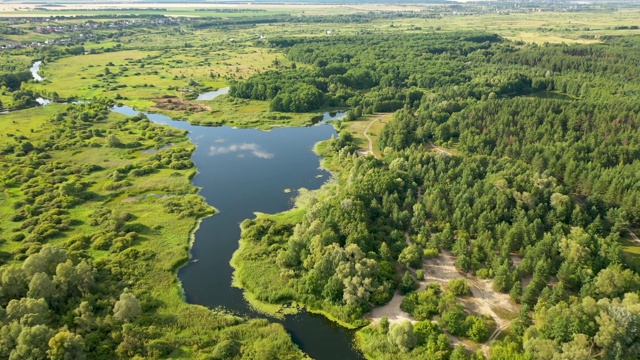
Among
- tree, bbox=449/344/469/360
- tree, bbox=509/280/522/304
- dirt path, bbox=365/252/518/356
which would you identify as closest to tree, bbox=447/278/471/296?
dirt path, bbox=365/252/518/356

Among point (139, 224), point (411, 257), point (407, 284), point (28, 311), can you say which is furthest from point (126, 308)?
point (411, 257)

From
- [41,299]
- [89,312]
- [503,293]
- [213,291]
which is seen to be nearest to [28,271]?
[41,299]

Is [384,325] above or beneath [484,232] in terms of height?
beneath

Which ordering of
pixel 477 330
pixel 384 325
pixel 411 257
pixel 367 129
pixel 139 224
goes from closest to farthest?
pixel 477 330 → pixel 384 325 → pixel 411 257 → pixel 139 224 → pixel 367 129

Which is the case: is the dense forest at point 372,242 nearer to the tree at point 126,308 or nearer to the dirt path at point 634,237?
the tree at point 126,308

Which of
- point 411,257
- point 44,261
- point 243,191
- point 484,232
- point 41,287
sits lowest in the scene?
point 411,257

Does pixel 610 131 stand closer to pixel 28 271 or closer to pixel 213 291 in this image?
pixel 213 291

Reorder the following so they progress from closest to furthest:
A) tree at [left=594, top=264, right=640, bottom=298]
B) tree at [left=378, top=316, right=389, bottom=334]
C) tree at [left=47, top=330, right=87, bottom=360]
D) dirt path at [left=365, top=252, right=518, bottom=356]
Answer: tree at [left=47, top=330, right=87, bottom=360] < tree at [left=378, top=316, right=389, bottom=334] < tree at [left=594, top=264, right=640, bottom=298] < dirt path at [left=365, top=252, right=518, bottom=356]

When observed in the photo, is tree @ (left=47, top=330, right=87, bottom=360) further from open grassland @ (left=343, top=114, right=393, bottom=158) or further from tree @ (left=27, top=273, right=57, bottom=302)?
open grassland @ (left=343, top=114, right=393, bottom=158)

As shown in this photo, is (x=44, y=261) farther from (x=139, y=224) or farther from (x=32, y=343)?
(x=139, y=224)
